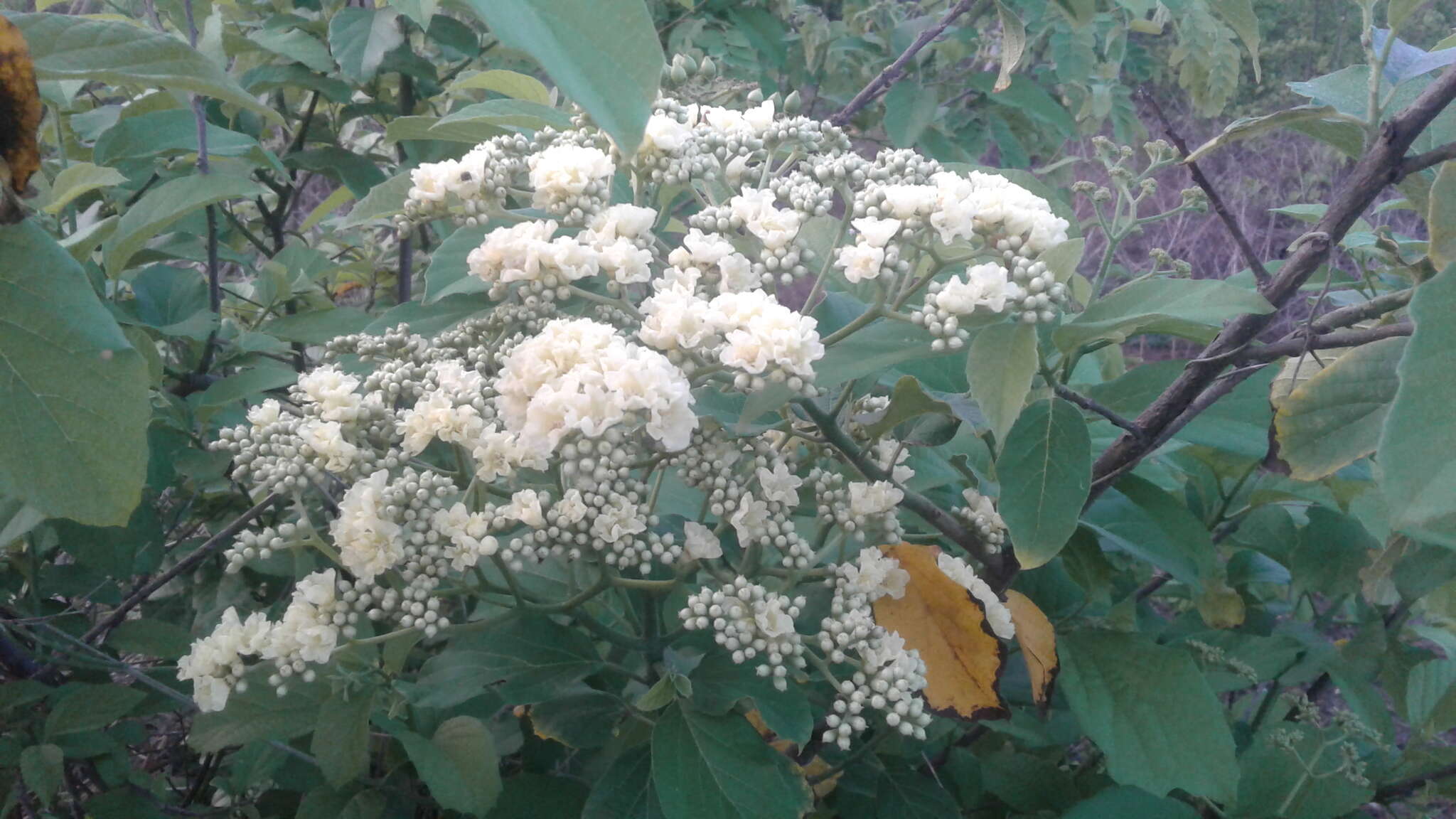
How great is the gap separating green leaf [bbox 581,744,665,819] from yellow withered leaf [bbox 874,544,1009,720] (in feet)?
0.97

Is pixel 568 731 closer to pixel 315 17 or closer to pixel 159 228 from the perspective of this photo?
pixel 159 228

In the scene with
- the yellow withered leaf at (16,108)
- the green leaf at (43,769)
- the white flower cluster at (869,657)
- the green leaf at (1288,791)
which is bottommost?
the green leaf at (1288,791)

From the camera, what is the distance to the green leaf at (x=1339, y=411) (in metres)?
0.86

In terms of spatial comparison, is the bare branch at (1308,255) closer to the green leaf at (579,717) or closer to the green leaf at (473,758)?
the green leaf at (579,717)

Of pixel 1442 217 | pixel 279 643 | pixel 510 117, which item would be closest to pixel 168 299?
pixel 510 117

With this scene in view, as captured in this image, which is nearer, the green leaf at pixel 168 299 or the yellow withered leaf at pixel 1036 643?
the yellow withered leaf at pixel 1036 643

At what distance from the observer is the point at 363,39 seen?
5.48ft

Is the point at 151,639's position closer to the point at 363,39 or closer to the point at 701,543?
the point at 701,543

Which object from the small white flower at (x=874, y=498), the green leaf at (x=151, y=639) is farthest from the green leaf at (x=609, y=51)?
the green leaf at (x=151, y=639)

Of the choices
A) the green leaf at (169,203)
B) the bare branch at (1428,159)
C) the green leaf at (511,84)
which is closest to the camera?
the bare branch at (1428,159)

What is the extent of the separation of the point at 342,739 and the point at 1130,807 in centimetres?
89

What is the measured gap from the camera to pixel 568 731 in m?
1.05

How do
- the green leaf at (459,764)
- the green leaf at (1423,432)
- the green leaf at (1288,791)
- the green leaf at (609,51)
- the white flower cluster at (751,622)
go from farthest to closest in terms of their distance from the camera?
the green leaf at (1288,791), the green leaf at (459,764), the white flower cluster at (751,622), the green leaf at (1423,432), the green leaf at (609,51)

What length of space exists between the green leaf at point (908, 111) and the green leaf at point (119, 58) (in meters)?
1.86
